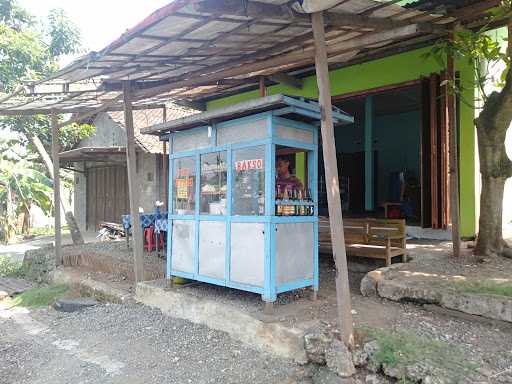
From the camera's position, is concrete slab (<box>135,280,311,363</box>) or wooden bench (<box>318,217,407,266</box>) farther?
wooden bench (<box>318,217,407,266</box>)

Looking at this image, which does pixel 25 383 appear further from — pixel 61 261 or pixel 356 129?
pixel 356 129

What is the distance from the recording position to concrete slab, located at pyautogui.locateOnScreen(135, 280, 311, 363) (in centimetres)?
410

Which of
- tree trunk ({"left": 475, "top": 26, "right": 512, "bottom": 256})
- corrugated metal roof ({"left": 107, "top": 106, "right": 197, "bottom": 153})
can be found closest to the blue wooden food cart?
tree trunk ({"left": 475, "top": 26, "right": 512, "bottom": 256})

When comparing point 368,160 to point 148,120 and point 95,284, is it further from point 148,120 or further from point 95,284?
point 148,120

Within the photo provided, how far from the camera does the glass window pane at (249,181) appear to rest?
15.7 feet

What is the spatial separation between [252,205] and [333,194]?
1300 millimetres

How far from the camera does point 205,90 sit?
8.37 meters

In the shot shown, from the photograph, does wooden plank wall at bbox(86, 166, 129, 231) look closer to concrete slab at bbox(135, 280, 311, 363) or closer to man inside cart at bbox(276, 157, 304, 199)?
concrete slab at bbox(135, 280, 311, 363)

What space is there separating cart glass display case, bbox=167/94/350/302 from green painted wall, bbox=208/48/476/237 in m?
2.89

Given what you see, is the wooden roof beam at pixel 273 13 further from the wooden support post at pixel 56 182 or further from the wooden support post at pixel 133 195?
the wooden support post at pixel 56 182

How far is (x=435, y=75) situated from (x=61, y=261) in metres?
8.24

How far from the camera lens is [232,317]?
478cm

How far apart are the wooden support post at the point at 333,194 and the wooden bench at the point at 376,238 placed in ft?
7.25

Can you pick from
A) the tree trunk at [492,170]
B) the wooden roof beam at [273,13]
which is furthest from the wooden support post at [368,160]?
the wooden roof beam at [273,13]
